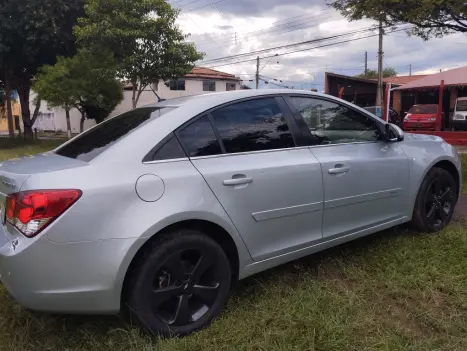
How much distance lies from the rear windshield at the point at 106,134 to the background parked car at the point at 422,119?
20.1m

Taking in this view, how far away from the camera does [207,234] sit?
8.94 ft

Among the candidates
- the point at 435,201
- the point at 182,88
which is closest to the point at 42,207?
the point at 435,201

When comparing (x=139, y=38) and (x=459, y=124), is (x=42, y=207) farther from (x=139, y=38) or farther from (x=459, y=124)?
(x=459, y=124)

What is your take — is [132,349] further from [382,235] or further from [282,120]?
[382,235]

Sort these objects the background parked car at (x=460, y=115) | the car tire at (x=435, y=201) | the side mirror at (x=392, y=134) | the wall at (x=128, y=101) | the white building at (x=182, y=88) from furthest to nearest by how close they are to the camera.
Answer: the white building at (x=182, y=88) → the wall at (x=128, y=101) → the background parked car at (x=460, y=115) → the car tire at (x=435, y=201) → the side mirror at (x=392, y=134)

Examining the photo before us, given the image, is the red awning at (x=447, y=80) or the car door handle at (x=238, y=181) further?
the red awning at (x=447, y=80)

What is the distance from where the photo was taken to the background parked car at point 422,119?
833 inches

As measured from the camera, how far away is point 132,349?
8.00 feet

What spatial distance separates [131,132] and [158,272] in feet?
2.91

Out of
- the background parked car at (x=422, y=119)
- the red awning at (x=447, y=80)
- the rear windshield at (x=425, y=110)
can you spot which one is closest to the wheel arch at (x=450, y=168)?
the background parked car at (x=422, y=119)

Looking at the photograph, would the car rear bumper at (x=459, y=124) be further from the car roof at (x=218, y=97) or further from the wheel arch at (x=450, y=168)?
the car roof at (x=218, y=97)

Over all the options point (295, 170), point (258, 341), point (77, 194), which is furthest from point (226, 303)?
point (77, 194)

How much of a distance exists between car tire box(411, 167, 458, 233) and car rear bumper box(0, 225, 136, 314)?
293 cm

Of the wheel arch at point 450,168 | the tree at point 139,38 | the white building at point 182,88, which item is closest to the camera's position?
the wheel arch at point 450,168
